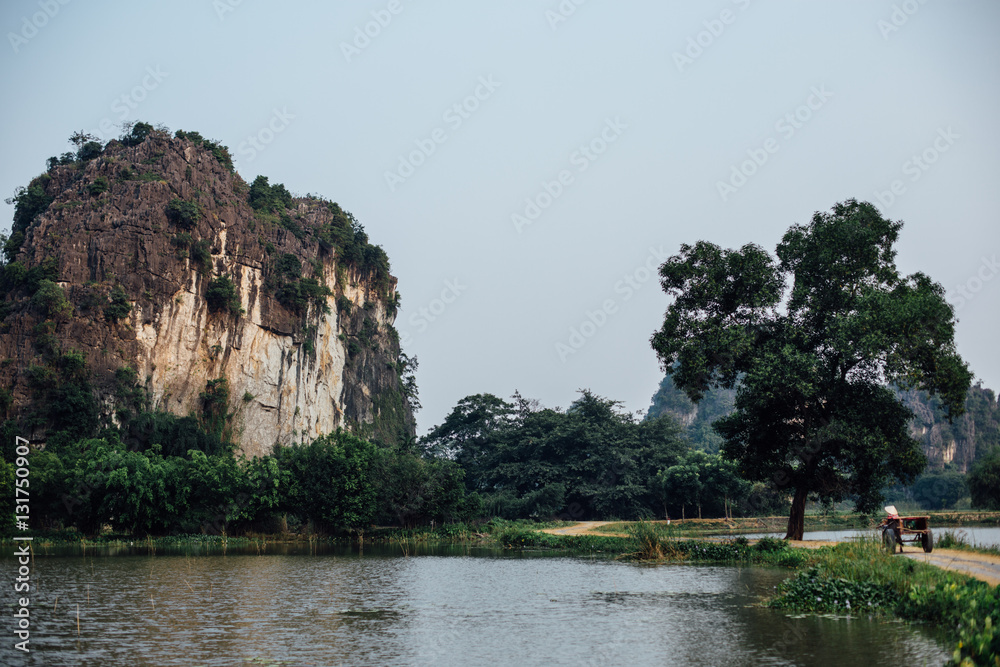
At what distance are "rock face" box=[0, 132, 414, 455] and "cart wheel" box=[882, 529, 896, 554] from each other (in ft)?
126

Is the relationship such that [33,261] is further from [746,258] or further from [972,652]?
[972,652]

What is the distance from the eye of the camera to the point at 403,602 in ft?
50.3

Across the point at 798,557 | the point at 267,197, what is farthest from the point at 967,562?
the point at 267,197

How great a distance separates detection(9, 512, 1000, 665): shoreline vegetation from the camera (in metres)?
9.82

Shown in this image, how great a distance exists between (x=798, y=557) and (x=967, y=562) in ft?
16.9

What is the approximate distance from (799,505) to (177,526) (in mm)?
26635

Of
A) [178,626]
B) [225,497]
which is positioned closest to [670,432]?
[225,497]

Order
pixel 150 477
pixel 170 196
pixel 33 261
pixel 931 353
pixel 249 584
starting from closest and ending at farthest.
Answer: pixel 249 584
pixel 931 353
pixel 150 477
pixel 33 261
pixel 170 196

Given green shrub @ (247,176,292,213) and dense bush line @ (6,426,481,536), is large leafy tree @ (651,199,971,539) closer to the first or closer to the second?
dense bush line @ (6,426,481,536)

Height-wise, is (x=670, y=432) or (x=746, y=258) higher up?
(x=746, y=258)

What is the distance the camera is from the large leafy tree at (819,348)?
65.3 feet

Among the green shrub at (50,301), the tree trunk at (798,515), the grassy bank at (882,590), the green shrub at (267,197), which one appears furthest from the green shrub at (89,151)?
the grassy bank at (882,590)

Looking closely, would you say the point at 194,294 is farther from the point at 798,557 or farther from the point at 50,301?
the point at 798,557

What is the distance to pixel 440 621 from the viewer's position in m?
13.0
